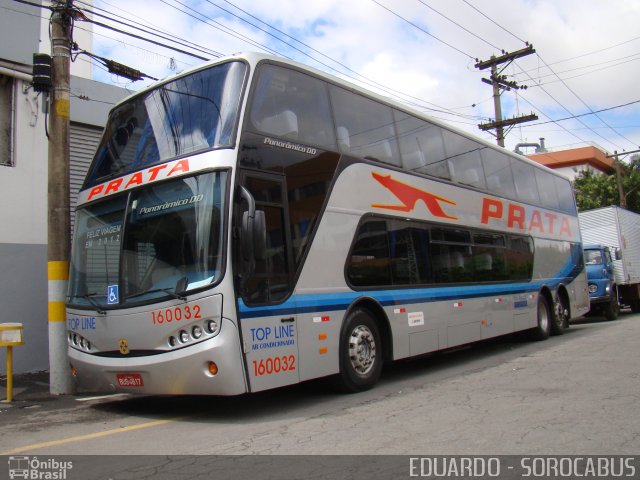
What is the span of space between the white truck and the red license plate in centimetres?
1670

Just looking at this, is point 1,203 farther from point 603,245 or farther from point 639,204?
point 639,204

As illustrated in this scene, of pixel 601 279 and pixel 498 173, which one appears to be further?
pixel 601 279

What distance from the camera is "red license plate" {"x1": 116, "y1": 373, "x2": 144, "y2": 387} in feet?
20.4

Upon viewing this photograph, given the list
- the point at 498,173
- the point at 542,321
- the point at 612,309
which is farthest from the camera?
the point at 612,309

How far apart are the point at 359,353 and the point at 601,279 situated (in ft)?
47.2

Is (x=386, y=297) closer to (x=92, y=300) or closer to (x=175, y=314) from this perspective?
(x=175, y=314)

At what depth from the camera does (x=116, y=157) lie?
732 cm

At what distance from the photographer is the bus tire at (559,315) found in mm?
14266

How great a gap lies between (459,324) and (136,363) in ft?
18.8

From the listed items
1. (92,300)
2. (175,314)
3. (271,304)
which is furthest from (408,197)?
(92,300)

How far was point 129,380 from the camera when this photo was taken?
248 inches

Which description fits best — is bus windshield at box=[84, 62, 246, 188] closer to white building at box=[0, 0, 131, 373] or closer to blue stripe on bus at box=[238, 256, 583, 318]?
blue stripe on bus at box=[238, 256, 583, 318]

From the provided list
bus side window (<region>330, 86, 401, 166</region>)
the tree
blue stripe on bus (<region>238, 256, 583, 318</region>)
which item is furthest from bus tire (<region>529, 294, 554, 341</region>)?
the tree

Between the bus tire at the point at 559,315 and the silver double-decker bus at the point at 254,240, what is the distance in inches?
229
